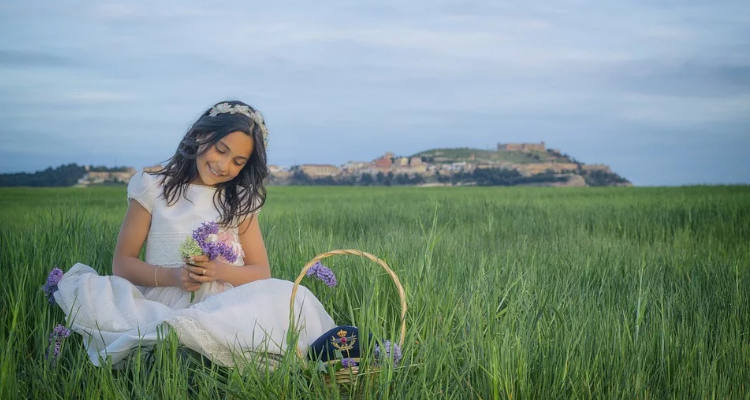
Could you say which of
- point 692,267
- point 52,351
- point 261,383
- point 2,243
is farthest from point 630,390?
point 2,243

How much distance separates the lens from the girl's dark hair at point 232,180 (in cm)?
310

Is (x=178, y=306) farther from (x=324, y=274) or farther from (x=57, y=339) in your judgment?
(x=324, y=274)

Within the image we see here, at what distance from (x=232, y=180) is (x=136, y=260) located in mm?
610

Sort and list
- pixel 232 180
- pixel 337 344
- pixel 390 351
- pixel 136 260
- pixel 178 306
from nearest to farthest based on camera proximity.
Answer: pixel 390 351 → pixel 337 344 → pixel 178 306 → pixel 136 260 → pixel 232 180

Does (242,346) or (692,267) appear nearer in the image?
(242,346)

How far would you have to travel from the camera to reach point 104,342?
2619 mm

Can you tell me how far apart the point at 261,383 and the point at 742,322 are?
110 inches

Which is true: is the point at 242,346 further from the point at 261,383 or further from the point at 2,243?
the point at 2,243

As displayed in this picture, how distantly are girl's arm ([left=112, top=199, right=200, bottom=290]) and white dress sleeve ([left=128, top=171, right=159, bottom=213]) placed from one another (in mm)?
34

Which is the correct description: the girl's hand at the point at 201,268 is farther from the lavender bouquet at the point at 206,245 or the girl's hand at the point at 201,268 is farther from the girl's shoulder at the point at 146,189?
the girl's shoulder at the point at 146,189

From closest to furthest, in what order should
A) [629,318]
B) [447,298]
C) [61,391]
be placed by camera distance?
[61,391] → [447,298] → [629,318]

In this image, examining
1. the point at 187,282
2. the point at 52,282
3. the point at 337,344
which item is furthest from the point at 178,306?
the point at 337,344

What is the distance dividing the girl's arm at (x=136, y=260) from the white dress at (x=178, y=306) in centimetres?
4

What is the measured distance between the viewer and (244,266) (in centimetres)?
309
